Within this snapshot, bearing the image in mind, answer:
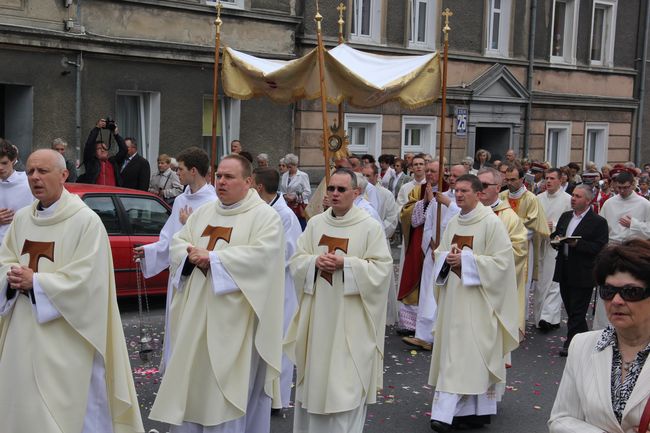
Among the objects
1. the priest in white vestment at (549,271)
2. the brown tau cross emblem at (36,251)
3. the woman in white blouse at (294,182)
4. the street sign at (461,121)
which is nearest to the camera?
the brown tau cross emblem at (36,251)

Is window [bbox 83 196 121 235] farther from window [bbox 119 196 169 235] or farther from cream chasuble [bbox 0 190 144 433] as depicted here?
cream chasuble [bbox 0 190 144 433]

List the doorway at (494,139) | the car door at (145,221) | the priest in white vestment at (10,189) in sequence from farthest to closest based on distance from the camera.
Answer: the doorway at (494,139), the car door at (145,221), the priest in white vestment at (10,189)

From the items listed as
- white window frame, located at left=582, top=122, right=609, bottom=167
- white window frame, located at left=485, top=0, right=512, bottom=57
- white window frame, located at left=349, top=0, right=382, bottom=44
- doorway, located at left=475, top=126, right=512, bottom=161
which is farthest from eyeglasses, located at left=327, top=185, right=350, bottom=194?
white window frame, located at left=582, top=122, right=609, bottom=167

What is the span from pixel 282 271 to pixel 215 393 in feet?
3.04

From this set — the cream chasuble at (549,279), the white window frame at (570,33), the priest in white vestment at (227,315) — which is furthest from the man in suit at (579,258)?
the white window frame at (570,33)

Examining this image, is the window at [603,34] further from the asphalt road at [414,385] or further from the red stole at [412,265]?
the red stole at [412,265]

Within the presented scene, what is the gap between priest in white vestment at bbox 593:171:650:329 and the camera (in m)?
10.9

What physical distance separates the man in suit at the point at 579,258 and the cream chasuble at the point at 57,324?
18.4ft

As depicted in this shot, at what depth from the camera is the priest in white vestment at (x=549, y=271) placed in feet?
37.3

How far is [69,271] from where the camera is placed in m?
5.32

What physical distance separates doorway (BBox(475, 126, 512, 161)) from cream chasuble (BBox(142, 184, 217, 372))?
54.9 feet

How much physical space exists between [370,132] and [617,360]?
57.2 feet

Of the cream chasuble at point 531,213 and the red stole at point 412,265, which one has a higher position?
the cream chasuble at point 531,213

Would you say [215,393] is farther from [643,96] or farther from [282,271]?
[643,96]
